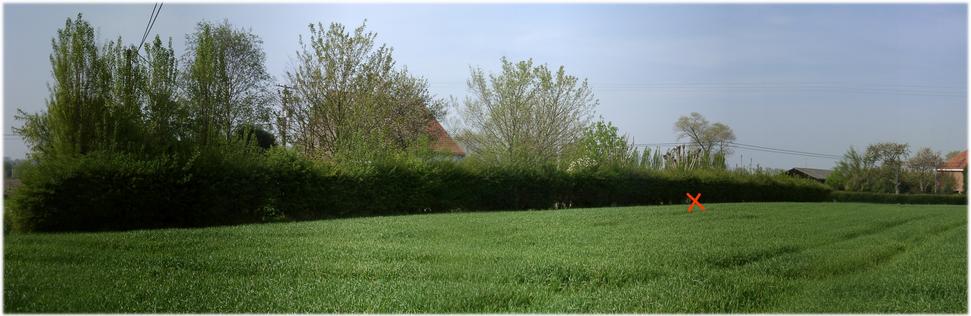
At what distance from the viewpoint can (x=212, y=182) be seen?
1114 centimetres

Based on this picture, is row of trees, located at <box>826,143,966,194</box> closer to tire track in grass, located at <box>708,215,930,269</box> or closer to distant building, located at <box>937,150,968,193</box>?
distant building, located at <box>937,150,968,193</box>

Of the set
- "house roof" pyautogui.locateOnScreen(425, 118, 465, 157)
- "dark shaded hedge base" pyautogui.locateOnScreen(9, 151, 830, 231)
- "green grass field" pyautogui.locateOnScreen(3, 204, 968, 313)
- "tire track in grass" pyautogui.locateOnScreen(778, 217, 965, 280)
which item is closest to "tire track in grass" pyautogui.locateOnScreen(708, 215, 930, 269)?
"green grass field" pyautogui.locateOnScreen(3, 204, 968, 313)

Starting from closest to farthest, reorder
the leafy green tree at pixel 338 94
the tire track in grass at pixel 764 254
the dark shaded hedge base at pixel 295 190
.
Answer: the tire track in grass at pixel 764 254, the dark shaded hedge base at pixel 295 190, the leafy green tree at pixel 338 94

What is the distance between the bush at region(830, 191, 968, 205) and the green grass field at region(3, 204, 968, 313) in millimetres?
129

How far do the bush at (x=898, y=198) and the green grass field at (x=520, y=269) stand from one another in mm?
129

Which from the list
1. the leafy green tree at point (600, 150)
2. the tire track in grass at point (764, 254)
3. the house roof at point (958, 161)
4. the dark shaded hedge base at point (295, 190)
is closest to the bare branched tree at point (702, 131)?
the tire track in grass at point (764, 254)

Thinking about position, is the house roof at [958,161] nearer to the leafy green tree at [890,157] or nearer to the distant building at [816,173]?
the leafy green tree at [890,157]

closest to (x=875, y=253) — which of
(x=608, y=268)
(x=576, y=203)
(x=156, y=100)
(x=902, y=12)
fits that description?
(x=902, y=12)

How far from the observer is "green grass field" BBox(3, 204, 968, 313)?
456cm

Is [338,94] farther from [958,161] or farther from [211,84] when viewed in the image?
[958,161]

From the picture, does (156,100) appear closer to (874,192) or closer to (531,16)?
(531,16)

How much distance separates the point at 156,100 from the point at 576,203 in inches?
443

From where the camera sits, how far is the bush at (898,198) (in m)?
7.57

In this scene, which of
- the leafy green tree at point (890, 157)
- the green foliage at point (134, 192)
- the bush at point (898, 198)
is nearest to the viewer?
the leafy green tree at point (890, 157)
